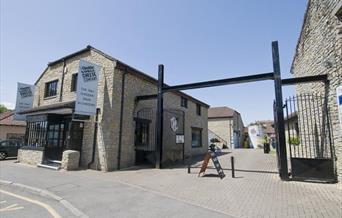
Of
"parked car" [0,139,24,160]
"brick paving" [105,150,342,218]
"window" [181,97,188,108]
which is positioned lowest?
"brick paving" [105,150,342,218]

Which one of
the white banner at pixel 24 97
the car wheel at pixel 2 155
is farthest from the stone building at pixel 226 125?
the car wheel at pixel 2 155

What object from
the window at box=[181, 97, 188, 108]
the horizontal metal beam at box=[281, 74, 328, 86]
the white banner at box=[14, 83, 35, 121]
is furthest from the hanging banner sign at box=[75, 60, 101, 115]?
the window at box=[181, 97, 188, 108]

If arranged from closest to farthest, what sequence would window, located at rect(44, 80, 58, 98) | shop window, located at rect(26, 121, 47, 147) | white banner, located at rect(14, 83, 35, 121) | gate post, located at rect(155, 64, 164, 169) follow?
gate post, located at rect(155, 64, 164, 169), shop window, located at rect(26, 121, 47, 147), window, located at rect(44, 80, 58, 98), white banner, located at rect(14, 83, 35, 121)

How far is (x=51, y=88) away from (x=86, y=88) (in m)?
6.62

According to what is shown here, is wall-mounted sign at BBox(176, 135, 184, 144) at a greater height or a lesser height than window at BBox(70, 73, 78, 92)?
lesser

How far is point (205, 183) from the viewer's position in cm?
883

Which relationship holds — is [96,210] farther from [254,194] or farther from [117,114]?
[117,114]

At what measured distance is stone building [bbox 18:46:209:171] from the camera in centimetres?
1252

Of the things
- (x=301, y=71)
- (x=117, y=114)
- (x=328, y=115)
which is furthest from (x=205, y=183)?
(x=301, y=71)

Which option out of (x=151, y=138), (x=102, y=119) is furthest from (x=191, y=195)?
(x=151, y=138)

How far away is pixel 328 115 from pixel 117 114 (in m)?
10.4

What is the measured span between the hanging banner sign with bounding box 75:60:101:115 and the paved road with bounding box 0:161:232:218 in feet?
11.2

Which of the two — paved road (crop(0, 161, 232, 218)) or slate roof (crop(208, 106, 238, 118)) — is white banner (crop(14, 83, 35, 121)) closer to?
paved road (crop(0, 161, 232, 218))

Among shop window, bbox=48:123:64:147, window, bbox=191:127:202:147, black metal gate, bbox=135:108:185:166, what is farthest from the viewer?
window, bbox=191:127:202:147
